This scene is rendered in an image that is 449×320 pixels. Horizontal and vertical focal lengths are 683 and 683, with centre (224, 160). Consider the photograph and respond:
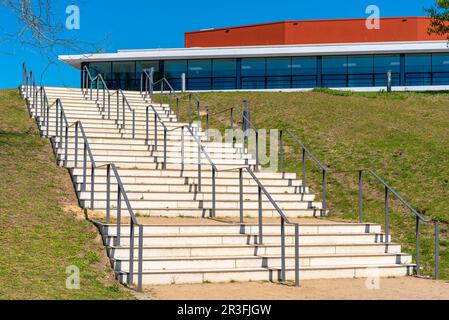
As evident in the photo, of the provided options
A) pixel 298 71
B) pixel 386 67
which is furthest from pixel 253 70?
pixel 386 67

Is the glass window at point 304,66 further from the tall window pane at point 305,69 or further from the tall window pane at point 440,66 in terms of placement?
the tall window pane at point 440,66

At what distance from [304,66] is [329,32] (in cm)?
697

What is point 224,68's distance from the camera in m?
40.8

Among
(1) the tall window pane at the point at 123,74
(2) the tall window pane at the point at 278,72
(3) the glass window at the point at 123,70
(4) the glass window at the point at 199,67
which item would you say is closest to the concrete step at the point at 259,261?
(2) the tall window pane at the point at 278,72

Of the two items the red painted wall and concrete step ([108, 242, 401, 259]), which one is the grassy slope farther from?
the red painted wall

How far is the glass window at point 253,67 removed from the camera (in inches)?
1592

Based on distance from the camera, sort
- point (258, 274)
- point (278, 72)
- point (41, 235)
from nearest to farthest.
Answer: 1. point (258, 274)
2. point (41, 235)
3. point (278, 72)

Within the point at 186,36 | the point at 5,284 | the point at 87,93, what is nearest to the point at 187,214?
the point at 5,284

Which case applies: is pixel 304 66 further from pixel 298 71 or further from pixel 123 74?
pixel 123 74

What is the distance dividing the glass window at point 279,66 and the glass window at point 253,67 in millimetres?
415

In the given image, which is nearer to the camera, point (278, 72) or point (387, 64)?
point (387, 64)

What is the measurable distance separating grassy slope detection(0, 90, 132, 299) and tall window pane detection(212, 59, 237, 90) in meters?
26.1

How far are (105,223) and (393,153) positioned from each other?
8247 mm

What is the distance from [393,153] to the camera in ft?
53.1
